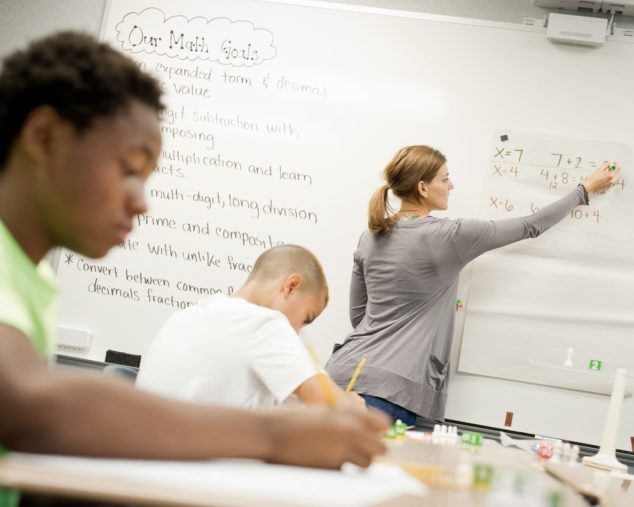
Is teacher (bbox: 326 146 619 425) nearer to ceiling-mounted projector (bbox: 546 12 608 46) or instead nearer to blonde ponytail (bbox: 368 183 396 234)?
blonde ponytail (bbox: 368 183 396 234)

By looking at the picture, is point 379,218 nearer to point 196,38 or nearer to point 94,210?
point 196,38

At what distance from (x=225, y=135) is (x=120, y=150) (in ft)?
8.53

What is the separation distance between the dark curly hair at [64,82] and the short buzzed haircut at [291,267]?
41.5 inches

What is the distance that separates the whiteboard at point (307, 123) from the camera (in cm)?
316

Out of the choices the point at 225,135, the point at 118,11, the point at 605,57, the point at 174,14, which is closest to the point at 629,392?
the point at 605,57

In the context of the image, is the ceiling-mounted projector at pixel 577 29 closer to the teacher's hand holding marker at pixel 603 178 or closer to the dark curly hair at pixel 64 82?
the teacher's hand holding marker at pixel 603 178

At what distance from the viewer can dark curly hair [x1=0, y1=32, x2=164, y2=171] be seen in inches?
29.1

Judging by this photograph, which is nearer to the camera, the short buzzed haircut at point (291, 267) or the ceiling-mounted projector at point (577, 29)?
the short buzzed haircut at point (291, 267)

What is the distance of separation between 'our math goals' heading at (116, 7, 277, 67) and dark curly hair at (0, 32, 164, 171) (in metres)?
2.63

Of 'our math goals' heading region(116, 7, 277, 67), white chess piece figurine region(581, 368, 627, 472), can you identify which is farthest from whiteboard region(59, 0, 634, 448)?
white chess piece figurine region(581, 368, 627, 472)

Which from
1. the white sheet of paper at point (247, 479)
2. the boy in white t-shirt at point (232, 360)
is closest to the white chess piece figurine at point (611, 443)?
the boy in white t-shirt at point (232, 360)

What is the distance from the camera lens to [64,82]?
0.74 metres

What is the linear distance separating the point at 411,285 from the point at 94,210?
2055mm

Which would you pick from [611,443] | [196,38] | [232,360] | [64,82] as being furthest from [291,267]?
[196,38]
